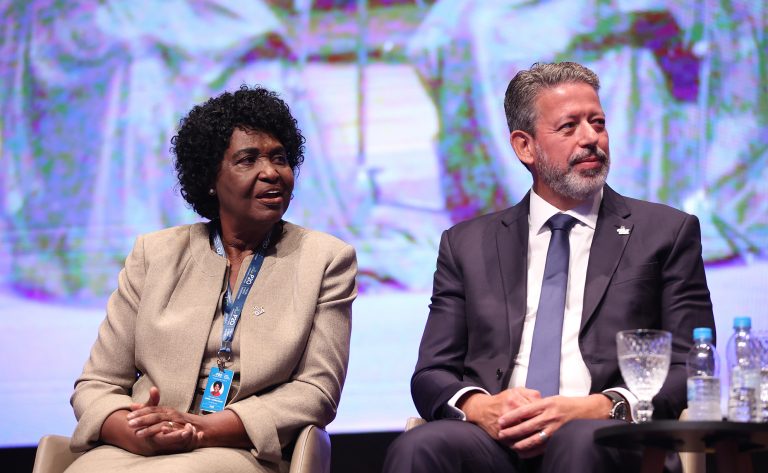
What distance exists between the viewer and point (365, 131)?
4715 mm

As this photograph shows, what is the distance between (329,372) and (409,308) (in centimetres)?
104

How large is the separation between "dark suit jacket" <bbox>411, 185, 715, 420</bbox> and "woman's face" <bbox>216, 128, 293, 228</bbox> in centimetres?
62

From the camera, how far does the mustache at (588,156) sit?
358cm

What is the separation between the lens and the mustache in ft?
11.7

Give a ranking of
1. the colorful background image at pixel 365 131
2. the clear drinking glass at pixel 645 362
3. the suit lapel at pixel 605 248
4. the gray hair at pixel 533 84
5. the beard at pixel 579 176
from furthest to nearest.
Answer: the colorful background image at pixel 365 131
the gray hair at pixel 533 84
the beard at pixel 579 176
the suit lapel at pixel 605 248
the clear drinking glass at pixel 645 362

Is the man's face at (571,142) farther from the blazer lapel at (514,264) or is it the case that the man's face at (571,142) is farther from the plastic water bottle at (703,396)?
the plastic water bottle at (703,396)

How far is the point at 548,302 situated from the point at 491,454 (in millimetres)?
549

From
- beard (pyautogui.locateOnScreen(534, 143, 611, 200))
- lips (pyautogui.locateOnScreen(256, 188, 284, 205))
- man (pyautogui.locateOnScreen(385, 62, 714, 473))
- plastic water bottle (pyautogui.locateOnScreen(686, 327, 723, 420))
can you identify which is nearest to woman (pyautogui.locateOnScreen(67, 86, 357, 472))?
lips (pyautogui.locateOnScreen(256, 188, 284, 205))

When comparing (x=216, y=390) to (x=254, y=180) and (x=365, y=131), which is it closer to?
(x=254, y=180)

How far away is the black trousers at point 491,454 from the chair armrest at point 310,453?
0.99ft

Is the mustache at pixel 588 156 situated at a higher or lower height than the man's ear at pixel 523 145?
lower

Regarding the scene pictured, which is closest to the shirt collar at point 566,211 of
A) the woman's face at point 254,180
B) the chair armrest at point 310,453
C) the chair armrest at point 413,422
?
the chair armrest at point 413,422

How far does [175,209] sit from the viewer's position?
4.75 metres

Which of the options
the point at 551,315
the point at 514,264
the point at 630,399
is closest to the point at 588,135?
the point at 514,264
